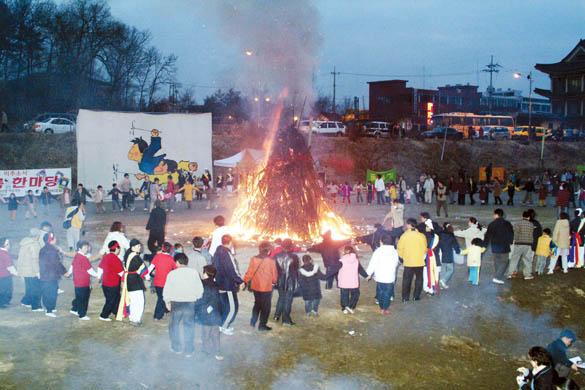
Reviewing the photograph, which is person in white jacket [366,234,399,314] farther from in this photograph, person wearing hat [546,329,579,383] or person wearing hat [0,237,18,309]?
person wearing hat [0,237,18,309]

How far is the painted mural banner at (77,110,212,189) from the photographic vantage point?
85.1 ft

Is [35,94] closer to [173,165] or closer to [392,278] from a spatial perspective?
[173,165]

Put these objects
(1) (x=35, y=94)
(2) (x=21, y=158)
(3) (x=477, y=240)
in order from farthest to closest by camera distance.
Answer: (1) (x=35, y=94)
(2) (x=21, y=158)
(3) (x=477, y=240)

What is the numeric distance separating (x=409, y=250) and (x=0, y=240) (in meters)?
7.02

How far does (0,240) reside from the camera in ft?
27.8


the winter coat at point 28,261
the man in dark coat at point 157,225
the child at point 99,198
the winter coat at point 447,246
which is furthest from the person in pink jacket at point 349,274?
the child at point 99,198

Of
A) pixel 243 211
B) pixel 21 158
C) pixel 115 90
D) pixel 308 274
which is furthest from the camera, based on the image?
pixel 115 90

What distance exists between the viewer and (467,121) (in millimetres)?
51750

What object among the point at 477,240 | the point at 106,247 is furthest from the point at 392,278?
the point at 106,247

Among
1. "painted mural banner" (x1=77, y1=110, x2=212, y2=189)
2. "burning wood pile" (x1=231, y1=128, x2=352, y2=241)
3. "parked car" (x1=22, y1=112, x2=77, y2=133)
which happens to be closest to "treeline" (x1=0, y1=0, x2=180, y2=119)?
"parked car" (x1=22, y1=112, x2=77, y2=133)

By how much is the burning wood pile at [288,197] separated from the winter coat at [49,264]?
22.8ft

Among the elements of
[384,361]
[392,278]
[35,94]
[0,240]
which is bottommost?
[384,361]

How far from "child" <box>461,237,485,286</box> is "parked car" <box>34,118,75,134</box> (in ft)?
105

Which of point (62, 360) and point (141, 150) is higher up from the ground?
point (141, 150)
